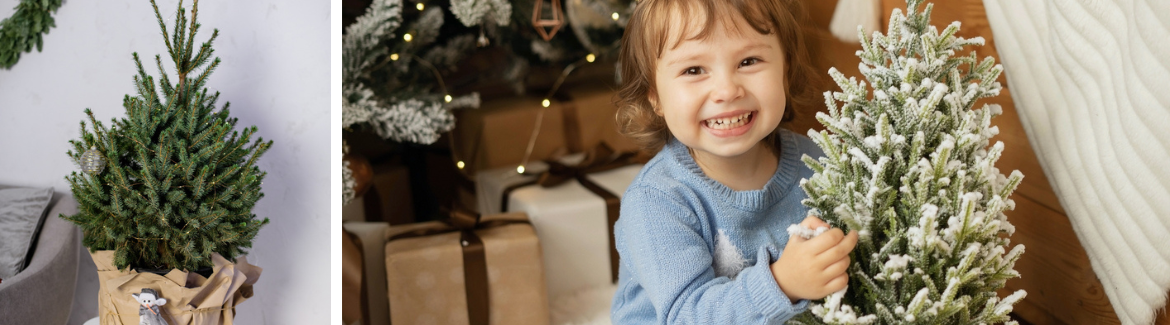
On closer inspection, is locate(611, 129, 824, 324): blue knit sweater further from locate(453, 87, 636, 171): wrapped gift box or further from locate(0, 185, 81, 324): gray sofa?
locate(0, 185, 81, 324): gray sofa

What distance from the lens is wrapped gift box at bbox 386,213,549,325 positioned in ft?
4.62

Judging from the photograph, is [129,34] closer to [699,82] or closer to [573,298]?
[573,298]

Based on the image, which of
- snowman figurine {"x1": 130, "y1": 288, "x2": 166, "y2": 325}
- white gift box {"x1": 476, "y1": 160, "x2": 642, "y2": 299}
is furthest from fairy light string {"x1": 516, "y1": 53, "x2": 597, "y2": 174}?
snowman figurine {"x1": 130, "y1": 288, "x2": 166, "y2": 325}

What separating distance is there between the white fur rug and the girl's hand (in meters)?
0.79

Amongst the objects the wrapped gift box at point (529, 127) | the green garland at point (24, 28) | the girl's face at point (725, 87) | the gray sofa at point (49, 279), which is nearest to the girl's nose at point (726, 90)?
the girl's face at point (725, 87)

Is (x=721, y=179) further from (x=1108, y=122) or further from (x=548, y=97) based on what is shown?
(x=548, y=97)

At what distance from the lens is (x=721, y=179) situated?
1003 mm

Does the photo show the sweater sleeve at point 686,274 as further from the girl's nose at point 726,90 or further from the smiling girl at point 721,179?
the girl's nose at point 726,90

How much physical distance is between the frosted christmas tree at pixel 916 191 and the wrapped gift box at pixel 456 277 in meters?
0.77

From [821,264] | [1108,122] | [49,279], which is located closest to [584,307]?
[821,264]

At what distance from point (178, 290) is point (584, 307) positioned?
2.42 ft

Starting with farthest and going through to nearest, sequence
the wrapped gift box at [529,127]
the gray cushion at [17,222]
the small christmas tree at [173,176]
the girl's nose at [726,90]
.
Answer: the wrapped gift box at [529,127]
the gray cushion at [17,222]
the small christmas tree at [173,176]
the girl's nose at [726,90]

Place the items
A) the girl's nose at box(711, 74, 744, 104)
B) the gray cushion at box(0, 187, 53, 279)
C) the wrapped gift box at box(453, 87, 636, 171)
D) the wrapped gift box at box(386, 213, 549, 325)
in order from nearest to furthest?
1. the girl's nose at box(711, 74, 744, 104)
2. the wrapped gift box at box(386, 213, 549, 325)
3. the gray cushion at box(0, 187, 53, 279)
4. the wrapped gift box at box(453, 87, 636, 171)

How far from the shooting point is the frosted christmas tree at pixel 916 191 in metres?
0.69
